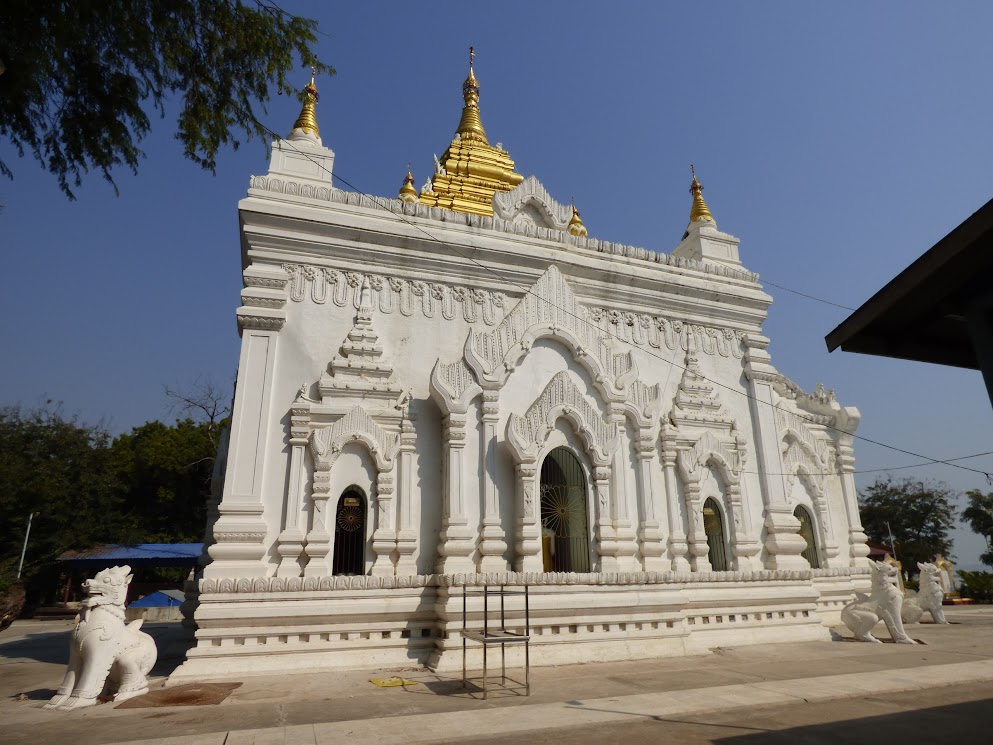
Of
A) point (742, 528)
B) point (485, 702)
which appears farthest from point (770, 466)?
point (485, 702)

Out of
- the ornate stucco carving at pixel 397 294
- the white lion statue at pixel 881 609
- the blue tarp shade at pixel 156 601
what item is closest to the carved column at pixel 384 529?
the ornate stucco carving at pixel 397 294

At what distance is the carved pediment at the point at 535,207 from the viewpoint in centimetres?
1563

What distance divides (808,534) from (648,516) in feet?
19.6

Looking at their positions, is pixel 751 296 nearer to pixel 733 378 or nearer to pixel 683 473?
pixel 733 378

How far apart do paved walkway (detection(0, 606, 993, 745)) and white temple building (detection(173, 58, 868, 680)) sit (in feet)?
2.96

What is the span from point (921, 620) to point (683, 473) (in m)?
8.00

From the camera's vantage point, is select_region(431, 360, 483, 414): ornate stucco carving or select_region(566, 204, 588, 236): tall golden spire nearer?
select_region(431, 360, 483, 414): ornate stucco carving

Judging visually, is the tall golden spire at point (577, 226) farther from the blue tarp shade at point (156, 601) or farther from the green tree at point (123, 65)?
the blue tarp shade at point (156, 601)

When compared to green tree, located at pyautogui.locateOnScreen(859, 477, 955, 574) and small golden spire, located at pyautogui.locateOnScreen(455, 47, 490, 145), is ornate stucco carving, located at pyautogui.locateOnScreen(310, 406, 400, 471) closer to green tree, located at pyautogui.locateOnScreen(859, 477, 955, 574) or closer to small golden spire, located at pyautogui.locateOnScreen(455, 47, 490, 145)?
small golden spire, located at pyautogui.locateOnScreen(455, 47, 490, 145)

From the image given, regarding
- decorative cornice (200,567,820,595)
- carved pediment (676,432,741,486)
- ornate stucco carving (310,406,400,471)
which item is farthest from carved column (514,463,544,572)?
carved pediment (676,432,741,486)

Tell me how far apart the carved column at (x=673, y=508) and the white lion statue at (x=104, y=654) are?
9.29m

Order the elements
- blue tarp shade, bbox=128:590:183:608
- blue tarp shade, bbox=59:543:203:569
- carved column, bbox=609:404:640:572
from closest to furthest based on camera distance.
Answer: carved column, bbox=609:404:640:572, blue tarp shade, bbox=128:590:183:608, blue tarp shade, bbox=59:543:203:569

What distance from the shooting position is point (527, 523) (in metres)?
11.7

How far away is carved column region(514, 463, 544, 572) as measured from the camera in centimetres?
1156
